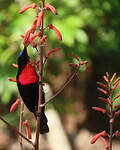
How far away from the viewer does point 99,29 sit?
5516 millimetres

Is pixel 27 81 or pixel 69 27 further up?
pixel 27 81

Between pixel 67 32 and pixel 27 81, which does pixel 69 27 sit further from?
pixel 27 81

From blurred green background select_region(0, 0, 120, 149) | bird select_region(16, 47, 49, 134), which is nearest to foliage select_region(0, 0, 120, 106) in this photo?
blurred green background select_region(0, 0, 120, 149)

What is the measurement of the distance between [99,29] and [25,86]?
352 cm

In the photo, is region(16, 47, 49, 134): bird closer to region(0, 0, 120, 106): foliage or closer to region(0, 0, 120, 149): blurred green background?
region(0, 0, 120, 149): blurred green background

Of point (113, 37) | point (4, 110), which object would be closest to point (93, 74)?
point (4, 110)

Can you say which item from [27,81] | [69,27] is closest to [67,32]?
[69,27]

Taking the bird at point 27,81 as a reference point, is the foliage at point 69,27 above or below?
below

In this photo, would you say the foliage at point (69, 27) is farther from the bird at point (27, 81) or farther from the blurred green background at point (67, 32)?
the bird at point (27, 81)

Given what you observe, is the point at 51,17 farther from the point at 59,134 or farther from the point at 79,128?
the point at 79,128

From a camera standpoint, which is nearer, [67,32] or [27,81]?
[27,81]

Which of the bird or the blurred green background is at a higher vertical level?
the bird

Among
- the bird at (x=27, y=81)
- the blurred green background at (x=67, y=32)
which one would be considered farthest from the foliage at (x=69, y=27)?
the bird at (x=27, y=81)

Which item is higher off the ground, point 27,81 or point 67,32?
point 27,81
